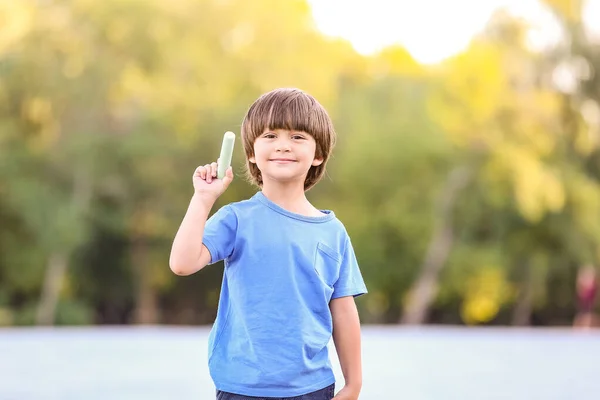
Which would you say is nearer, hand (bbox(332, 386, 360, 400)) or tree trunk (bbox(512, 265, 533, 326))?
hand (bbox(332, 386, 360, 400))

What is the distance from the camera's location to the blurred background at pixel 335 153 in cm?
1684

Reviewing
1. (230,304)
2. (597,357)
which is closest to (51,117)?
(597,357)

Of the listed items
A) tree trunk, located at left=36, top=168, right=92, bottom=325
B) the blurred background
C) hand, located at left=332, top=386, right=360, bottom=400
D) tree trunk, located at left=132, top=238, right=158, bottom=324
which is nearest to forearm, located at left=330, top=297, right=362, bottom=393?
hand, located at left=332, top=386, right=360, bottom=400

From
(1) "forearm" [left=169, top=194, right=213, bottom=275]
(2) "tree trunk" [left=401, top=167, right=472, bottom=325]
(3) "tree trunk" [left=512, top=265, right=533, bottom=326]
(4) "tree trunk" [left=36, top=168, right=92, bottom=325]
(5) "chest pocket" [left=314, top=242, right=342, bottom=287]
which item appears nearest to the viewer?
(1) "forearm" [left=169, top=194, right=213, bottom=275]

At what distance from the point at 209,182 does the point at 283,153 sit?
161 millimetres

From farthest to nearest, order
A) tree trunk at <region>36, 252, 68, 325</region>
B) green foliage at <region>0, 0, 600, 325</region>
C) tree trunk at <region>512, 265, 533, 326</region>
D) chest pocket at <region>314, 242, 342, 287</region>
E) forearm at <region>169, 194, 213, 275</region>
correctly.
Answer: tree trunk at <region>512, 265, 533, 326</region>
tree trunk at <region>36, 252, 68, 325</region>
green foliage at <region>0, 0, 600, 325</region>
chest pocket at <region>314, 242, 342, 287</region>
forearm at <region>169, 194, 213, 275</region>

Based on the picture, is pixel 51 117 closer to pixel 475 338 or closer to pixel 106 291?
pixel 106 291

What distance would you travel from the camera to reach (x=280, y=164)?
1.84 m

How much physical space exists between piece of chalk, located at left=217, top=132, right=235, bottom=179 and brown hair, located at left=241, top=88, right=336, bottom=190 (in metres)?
0.10

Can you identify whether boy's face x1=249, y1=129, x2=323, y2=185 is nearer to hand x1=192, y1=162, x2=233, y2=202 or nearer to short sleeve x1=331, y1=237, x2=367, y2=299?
hand x1=192, y1=162, x2=233, y2=202

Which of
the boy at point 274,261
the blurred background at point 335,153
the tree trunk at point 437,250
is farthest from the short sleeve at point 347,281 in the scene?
the tree trunk at point 437,250

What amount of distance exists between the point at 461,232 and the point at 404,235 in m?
1.20

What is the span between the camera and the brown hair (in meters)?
1.83

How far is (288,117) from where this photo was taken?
5.99 ft
